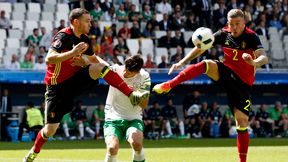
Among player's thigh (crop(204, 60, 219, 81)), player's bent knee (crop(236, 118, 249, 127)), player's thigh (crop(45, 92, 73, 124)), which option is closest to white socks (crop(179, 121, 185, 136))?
player's bent knee (crop(236, 118, 249, 127))

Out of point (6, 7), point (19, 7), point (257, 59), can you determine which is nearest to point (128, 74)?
point (257, 59)

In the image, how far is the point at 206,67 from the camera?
Result: 1455 cm

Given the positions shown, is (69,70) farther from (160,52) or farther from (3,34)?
(160,52)

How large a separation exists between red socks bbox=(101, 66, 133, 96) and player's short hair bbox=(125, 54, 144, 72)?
254 mm

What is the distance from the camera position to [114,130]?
13.3 metres

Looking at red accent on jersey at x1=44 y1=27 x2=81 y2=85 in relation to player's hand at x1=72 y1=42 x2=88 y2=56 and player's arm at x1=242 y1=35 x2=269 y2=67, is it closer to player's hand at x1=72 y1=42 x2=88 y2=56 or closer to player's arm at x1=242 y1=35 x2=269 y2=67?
player's hand at x1=72 y1=42 x2=88 y2=56

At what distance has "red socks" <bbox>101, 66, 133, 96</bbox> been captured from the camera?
13.3m

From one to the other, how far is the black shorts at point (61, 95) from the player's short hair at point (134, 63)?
137 centimetres

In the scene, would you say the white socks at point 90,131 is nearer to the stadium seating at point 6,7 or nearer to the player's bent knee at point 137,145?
the stadium seating at point 6,7

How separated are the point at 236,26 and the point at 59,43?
336 centimetres

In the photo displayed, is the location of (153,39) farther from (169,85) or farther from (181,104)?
(169,85)

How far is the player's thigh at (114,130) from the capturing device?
Answer: 13.2 m

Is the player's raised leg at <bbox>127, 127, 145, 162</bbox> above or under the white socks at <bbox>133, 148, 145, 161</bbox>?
above

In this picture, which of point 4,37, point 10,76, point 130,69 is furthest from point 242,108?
point 4,37
